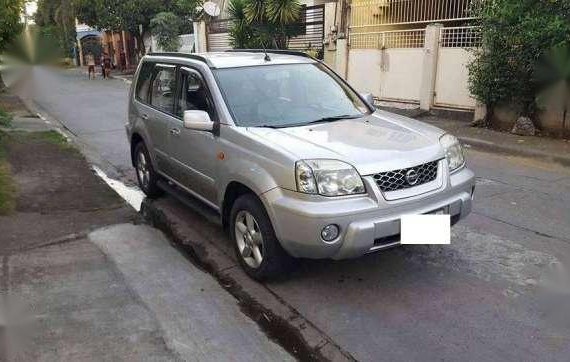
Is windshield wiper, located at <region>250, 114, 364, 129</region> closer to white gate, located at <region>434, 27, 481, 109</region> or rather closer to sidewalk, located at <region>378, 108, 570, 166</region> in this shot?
sidewalk, located at <region>378, 108, 570, 166</region>

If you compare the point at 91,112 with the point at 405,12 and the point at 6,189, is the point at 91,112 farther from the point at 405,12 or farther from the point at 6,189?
the point at 405,12

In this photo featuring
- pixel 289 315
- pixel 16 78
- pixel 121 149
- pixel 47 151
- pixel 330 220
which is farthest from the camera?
pixel 121 149

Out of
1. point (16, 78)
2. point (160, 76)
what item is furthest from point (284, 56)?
point (16, 78)

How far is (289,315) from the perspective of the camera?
350cm

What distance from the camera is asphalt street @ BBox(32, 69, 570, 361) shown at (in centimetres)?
308

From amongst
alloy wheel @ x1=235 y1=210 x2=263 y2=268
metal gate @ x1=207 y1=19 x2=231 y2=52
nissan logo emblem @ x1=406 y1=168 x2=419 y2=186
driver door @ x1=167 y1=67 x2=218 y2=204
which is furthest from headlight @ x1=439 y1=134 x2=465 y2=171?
metal gate @ x1=207 y1=19 x2=231 y2=52

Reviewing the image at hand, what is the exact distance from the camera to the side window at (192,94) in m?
4.49

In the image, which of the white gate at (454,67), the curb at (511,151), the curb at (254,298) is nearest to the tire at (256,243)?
the curb at (254,298)

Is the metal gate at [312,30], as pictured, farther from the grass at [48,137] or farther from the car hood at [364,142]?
the car hood at [364,142]

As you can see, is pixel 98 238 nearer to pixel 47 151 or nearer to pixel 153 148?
pixel 153 148

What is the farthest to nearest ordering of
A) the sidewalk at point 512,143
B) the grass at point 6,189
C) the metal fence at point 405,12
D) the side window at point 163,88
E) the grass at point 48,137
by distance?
the metal fence at point 405,12 < the grass at point 48,137 < the sidewalk at point 512,143 < the grass at point 6,189 < the side window at point 163,88

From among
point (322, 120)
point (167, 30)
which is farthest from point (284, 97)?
point (167, 30)

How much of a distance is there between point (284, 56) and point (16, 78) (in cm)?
343

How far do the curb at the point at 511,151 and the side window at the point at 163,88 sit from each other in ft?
19.1
